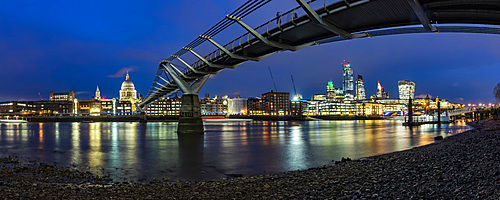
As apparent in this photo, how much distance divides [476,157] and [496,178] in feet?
15.9

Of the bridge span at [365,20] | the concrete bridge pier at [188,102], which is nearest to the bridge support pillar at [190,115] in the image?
the concrete bridge pier at [188,102]

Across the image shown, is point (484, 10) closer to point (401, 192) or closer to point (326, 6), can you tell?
point (326, 6)

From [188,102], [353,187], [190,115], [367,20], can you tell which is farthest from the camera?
[190,115]

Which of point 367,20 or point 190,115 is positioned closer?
point 367,20

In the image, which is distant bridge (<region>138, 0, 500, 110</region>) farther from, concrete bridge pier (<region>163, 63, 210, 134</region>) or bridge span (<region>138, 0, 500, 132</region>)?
concrete bridge pier (<region>163, 63, 210, 134</region>)

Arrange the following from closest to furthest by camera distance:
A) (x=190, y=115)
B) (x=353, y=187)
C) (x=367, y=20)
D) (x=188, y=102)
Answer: (x=353, y=187), (x=367, y=20), (x=188, y=102), (x=190, y=115)

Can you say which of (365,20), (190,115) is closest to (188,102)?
(190,115)

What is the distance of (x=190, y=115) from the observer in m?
53.5

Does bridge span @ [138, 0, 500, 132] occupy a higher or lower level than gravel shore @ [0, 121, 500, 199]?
higher

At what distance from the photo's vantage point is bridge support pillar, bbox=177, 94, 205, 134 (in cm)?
5150

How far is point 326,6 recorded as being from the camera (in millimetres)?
19891

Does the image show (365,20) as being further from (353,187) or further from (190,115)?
(190,115)

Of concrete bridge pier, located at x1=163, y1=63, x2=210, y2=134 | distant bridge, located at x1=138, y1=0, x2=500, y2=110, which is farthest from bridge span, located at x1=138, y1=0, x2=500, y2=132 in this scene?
concrete bridge pier, located at x1=163, y1=63, x2=210, y2=134

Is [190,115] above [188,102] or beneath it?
beneath
